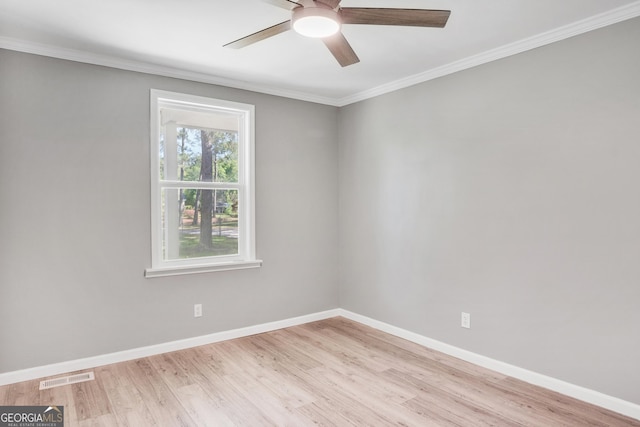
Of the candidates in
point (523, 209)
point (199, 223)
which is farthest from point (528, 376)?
point (199, 223)

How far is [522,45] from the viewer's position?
285 cm

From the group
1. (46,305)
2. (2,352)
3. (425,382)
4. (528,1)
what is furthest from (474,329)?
(2,352)

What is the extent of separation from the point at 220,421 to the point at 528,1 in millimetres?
3061

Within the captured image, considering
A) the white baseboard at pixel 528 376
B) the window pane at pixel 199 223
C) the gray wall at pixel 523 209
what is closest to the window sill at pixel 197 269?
the window pane at pixel 199 223

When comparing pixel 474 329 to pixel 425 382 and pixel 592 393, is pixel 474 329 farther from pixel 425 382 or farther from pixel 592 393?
pixel 592 393

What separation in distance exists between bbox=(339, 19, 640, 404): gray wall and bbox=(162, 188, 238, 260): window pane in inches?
57.9

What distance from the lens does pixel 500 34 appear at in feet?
8.98

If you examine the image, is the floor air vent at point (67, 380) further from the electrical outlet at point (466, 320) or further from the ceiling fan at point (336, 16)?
the electrical outlet at point (466, 320)

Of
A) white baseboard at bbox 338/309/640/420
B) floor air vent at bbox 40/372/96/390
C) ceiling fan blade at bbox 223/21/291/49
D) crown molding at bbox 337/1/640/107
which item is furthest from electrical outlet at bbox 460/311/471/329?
floor air vent at bbox 40/372/96/390

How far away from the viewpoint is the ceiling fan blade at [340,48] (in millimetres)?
2102

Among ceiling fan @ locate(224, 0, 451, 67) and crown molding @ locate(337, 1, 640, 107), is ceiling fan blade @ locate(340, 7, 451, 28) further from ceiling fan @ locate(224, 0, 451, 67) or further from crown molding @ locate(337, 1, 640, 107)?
crown molding @ locate(337, 1, 640, 107)

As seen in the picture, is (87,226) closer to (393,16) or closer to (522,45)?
(393,16)

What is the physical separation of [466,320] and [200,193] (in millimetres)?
2632

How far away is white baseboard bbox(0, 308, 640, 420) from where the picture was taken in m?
2.53
